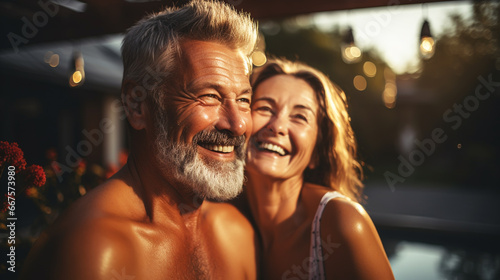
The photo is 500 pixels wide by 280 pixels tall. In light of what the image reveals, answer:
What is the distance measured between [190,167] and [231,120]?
0.28 metres

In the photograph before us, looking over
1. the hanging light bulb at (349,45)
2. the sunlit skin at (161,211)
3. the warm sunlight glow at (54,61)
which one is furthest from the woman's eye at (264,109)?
the warm sunlight glow at (54,61)

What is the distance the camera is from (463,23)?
1510cm

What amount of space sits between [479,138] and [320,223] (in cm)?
1794

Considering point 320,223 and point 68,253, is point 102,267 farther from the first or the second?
point 320,223

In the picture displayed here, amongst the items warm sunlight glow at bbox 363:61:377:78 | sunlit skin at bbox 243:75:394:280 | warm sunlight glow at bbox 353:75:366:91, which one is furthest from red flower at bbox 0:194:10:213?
warm sunlight glow at bbox 363:61:377:78

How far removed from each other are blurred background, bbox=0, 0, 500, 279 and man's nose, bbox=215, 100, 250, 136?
1358mm

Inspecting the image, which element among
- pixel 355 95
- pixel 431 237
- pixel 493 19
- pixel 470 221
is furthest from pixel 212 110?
pixel 355 95

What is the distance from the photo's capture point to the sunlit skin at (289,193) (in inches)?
Answer: 74.7

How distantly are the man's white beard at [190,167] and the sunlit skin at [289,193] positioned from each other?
0.41 meters

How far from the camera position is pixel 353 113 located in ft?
76.1

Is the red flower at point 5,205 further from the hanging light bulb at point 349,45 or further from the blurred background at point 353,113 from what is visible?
the hanging light bulb at point 349,45

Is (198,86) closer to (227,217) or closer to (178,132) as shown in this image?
(178,132)

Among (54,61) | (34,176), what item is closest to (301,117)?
(34,176)

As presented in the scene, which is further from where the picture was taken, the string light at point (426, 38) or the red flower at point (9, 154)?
the string light at point (426, 38)
